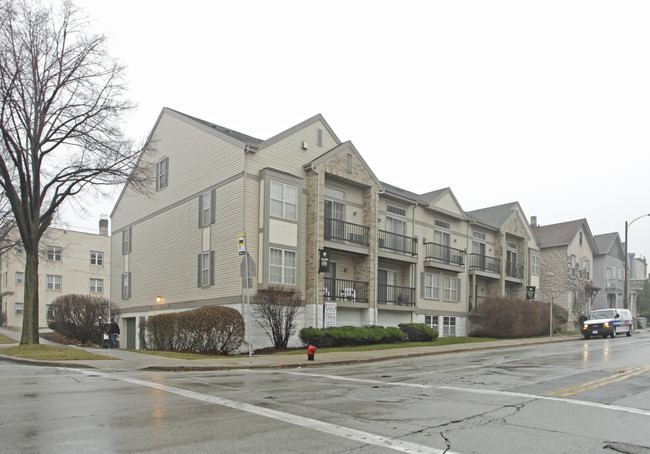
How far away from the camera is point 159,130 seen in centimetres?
3170

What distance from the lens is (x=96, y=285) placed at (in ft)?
186

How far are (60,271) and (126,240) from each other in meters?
23.6

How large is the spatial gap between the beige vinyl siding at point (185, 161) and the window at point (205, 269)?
3.35 m

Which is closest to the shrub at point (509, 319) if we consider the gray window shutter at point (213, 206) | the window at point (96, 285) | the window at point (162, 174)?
the gray window shutter at point (213, 206)

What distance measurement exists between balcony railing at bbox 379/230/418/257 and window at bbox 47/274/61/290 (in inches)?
1459

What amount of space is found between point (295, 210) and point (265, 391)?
50.5ft

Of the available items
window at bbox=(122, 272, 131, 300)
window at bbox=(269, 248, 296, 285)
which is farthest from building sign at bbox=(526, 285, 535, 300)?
window at bbox=(122, 272, 131, 300)

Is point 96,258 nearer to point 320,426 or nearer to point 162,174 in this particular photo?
point 162,174

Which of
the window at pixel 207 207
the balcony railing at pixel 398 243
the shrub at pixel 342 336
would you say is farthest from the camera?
the balcony railing at pixel 398 243

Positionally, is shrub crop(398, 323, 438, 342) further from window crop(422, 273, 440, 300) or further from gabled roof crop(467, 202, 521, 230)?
gabled roof crop(467, 202, 521, 230)

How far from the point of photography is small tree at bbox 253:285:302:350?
73.2ft

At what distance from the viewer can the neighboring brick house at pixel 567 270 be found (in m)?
47.6

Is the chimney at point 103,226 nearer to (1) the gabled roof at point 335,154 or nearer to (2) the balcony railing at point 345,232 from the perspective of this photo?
(2) the balcony railing at point 345,232

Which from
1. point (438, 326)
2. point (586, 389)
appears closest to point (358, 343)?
point (438, 326)
